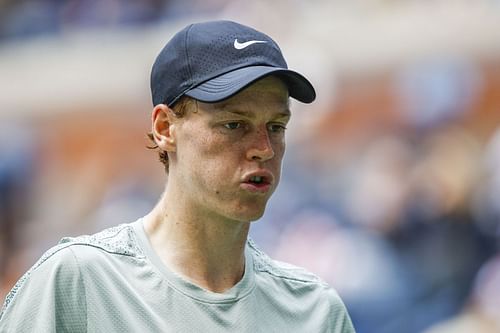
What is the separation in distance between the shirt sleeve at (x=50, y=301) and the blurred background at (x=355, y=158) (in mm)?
2916

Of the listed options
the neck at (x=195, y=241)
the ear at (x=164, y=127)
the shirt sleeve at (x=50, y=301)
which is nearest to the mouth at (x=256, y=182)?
the neck at (x=195, y=241)

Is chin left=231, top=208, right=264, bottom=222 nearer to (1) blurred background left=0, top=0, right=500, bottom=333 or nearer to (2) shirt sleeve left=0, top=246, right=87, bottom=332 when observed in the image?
(2) shirt sleeve left=0, top=246, right=87, bottom=332

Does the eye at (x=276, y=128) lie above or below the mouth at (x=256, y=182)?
above

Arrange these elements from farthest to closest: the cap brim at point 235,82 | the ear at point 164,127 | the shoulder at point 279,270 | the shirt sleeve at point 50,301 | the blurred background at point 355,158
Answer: the blurred background at point 355,158 → the shoulder at point 279,270 → the ear at point 164,127 → the cap brim at point 235,82 → the shirt sleeve at point 50,301

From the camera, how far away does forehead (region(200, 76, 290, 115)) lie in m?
2.31

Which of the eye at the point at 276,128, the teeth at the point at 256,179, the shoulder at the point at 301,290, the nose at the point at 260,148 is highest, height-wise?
the eye at the point at 276,128

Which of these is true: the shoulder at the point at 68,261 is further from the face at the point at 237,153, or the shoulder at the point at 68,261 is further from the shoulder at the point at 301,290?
the shoulder at the point at 301,290

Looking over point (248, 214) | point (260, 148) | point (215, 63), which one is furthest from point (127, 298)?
point (215, 63)

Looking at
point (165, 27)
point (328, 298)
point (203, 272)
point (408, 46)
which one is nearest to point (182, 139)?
point (203, 272)

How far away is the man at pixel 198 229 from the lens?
7.18 ft

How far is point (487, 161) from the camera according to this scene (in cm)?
487

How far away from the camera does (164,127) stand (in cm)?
242

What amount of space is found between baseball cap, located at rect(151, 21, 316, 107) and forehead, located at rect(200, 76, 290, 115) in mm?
29

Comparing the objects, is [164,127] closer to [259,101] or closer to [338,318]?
[259,101]
